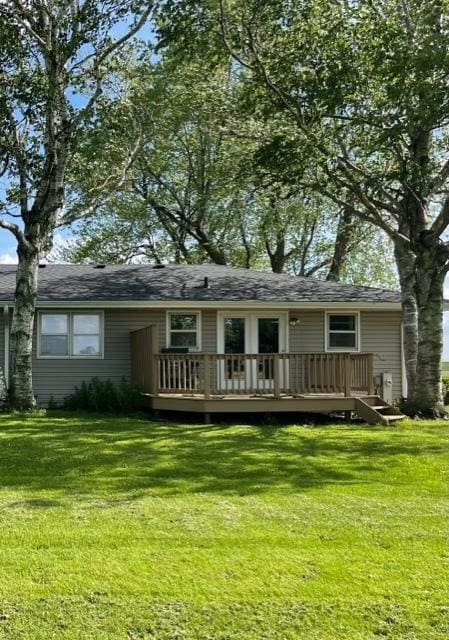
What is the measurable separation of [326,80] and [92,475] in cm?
872

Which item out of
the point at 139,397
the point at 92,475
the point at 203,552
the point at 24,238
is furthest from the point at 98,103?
the point at 203,552

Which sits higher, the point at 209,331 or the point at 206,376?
the point at 209,331

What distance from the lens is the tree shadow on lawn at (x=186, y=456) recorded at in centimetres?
673

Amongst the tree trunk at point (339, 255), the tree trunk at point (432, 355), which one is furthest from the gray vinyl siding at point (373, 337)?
the tree trunk at point (339, 255)

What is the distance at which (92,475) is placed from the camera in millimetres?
7156

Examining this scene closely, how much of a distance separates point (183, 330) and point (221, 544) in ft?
35.1

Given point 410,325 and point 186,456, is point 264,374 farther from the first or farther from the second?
point 186,456

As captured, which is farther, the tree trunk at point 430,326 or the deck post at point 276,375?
the tree trunk at point 430,326

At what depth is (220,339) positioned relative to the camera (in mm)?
15195

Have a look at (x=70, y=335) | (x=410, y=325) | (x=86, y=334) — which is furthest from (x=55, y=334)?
(x=410, y=325)

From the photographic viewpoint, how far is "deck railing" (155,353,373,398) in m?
12.8

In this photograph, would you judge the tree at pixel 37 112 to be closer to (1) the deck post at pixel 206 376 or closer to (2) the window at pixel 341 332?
(1) the deck post at pixel 206 376

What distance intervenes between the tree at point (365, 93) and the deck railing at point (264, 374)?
62.5 inches

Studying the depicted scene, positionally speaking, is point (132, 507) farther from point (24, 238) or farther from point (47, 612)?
point (24, 238)
